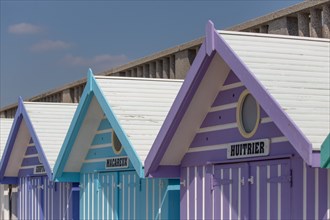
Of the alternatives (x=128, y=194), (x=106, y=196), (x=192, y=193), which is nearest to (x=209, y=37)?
(x=192, y=193)

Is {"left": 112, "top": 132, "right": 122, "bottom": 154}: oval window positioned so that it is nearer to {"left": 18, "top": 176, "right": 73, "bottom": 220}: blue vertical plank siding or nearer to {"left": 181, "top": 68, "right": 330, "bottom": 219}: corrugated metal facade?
{"left": 181, "top": 68, "right": 330, "bottom": 219}: corrugated metal facade

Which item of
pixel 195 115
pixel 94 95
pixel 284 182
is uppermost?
pixel 94 95

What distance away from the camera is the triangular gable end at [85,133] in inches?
388

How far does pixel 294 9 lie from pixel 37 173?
6.75 meters

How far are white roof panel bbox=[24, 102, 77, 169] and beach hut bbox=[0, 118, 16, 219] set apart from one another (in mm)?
3040

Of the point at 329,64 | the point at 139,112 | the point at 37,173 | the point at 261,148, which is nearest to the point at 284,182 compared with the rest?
the point at 261,148

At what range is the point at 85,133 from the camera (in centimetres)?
1175

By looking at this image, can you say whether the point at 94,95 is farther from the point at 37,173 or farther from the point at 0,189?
the point at 0,189

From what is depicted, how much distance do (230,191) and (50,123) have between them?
20.3 feet

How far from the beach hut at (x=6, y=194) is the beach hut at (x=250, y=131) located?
28.2 feet

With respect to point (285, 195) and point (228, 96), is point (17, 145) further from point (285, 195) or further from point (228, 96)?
→ point (285, 195)

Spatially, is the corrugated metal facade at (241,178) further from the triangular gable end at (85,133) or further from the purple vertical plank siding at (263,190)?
the triangular gable end at (85,133)

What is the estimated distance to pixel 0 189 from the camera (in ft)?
60.6

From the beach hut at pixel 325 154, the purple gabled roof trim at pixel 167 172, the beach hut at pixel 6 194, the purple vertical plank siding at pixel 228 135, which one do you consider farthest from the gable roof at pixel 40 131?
the beach hut at pixel 325 154
